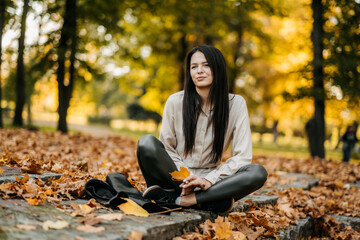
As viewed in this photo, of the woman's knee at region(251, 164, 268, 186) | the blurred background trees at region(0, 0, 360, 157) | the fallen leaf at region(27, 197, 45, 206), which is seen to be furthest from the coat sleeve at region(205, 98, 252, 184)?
the blurred background trees at region(0, 0, 360, 157)

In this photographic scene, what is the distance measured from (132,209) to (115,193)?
1.11 feet

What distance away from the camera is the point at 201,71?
3.01 meters

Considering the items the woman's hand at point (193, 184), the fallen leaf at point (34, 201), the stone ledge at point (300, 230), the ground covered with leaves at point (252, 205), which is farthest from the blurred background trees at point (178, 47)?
the fallen leaf at point (34, 201)

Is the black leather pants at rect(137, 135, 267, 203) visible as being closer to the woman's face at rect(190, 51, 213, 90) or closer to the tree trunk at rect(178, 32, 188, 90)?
the woman's face at rect(190, 51, 213, 90)

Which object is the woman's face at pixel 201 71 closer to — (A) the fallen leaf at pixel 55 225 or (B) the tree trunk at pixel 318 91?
(A) the fallen leaf at pixel 55 225

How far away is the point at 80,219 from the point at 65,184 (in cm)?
88

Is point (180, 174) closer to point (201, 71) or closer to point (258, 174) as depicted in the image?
point (258, 174)

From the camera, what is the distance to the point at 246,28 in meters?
16.0

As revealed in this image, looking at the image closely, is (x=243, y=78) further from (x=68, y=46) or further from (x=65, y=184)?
(x=65, y=184)

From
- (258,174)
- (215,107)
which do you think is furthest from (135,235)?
(215,107)

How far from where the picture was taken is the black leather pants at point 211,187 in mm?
2686

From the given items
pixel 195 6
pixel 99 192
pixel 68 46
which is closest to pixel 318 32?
pixel 195 6

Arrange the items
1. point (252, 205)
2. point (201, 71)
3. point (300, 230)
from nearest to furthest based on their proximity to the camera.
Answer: point (201, 71), point (300, 230), point (252, 205)

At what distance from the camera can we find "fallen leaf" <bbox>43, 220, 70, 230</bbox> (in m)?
1.99
